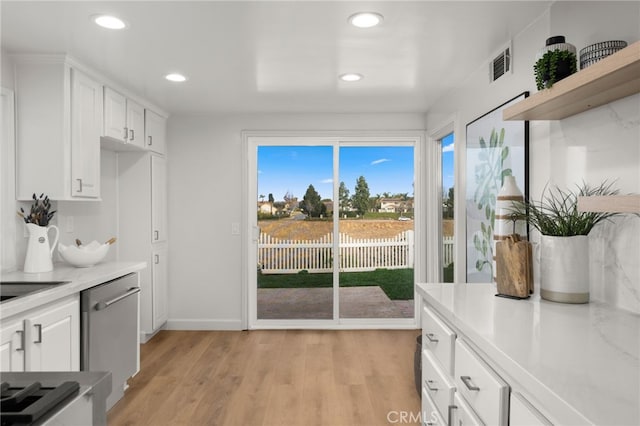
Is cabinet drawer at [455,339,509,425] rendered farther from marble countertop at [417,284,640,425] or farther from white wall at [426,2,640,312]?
white wall at [426,2,640,312]

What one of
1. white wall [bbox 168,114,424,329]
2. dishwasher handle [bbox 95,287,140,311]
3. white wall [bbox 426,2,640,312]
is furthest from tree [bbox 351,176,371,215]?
dishwasher handle [bbox 95,287,140,311]

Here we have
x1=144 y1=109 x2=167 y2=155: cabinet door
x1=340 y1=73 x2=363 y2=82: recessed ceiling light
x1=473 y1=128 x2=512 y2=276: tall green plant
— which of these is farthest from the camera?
x1=144 y1=109 x2=167 y2=155: cabinet door

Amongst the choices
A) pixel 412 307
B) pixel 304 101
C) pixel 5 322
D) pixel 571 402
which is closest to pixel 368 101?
pixel 304 101

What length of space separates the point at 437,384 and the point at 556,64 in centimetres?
136

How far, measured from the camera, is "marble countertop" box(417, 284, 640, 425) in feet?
2.81

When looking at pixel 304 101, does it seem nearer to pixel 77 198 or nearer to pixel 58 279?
pixel 77 198

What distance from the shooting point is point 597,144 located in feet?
5.64

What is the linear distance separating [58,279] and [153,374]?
4.29 feet

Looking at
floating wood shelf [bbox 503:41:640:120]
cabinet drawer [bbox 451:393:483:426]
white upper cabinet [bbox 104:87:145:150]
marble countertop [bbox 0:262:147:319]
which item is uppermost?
white upper cabinet [bbox 104:87:145:150]

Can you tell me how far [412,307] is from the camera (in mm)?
4793

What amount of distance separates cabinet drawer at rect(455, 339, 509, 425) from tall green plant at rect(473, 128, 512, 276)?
140 centimetres

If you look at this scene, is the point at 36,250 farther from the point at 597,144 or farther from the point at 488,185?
the point at 597,144

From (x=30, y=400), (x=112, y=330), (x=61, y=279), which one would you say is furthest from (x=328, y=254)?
(x=30, y=400)

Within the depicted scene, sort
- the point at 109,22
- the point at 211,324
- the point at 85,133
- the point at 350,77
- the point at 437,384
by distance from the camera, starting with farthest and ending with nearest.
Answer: the point at 211,324
the point at 350,77
the point at 85,133
the point at 109,22
the point at 437,384
